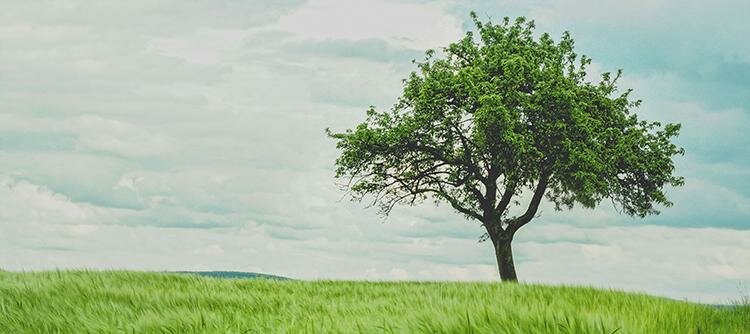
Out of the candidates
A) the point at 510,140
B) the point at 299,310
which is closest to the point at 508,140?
the point at 510,140

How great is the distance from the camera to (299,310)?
11.6 meters

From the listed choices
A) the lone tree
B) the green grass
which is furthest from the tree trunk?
the green grass

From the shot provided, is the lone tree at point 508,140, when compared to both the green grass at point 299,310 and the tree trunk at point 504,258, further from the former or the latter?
the green grass at point 299,310

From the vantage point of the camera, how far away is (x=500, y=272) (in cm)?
3203

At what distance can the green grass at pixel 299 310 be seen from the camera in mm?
7266

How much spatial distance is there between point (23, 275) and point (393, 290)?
8589 mm

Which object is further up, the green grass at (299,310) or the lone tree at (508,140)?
the lone tree at (508,140)

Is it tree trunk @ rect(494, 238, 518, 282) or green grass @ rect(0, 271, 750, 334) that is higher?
tree trunk @ rect(494, 238, 518, 282)

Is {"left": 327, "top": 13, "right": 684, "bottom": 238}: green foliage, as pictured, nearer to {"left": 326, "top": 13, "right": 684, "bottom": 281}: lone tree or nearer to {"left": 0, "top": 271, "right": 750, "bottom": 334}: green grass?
{"left": 326, "top": 13, "right": 684, "bottom": 281}: lone tree

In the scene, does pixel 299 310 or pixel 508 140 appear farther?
pixel 508 140

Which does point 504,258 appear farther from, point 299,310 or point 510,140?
point 299,310

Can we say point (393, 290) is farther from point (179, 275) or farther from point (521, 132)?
point (521, 132)

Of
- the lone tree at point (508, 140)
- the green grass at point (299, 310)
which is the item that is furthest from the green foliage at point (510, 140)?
the green grass at point (299, 310)

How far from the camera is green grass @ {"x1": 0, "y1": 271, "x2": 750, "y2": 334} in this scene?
727cm
